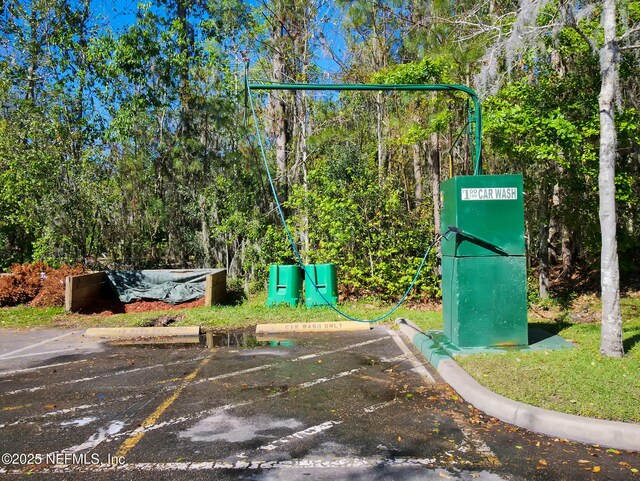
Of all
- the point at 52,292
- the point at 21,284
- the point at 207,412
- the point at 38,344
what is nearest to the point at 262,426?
the point at 207,412

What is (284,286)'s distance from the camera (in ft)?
40.9

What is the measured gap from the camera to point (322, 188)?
565 inches

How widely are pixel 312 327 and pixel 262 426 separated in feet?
17.7

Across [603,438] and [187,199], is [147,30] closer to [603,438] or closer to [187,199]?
[187,199]

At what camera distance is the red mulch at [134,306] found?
1337 centimetres

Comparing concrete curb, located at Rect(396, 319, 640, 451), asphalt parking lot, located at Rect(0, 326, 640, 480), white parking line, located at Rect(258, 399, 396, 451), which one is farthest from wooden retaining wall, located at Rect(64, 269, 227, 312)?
white parking line, located at Rect(258, 399, 396, 451)

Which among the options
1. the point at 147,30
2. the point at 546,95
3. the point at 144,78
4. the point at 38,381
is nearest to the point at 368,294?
the point at 546,95

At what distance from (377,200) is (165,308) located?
22.1 ft

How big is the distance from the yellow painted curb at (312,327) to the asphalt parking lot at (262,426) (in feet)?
7.81

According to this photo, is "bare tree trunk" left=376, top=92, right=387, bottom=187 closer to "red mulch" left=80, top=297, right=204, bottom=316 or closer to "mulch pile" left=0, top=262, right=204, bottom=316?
"red mulch" left=80, top=297, right=204, bottom=316

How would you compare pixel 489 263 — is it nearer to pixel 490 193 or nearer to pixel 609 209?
pixel 490 193

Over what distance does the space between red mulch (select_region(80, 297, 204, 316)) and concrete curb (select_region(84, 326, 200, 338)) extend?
11.6 ft

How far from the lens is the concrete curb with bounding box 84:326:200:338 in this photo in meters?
9.49

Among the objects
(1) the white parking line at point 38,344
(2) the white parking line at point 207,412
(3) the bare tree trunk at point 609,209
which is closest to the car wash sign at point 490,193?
(3) the bare tree trunk at point 609,209
